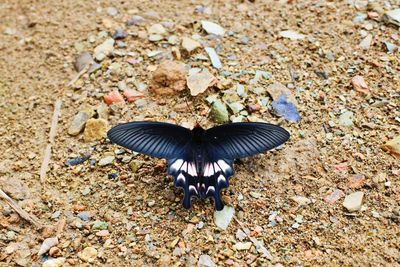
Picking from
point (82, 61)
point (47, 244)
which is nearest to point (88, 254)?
point (47, 244)

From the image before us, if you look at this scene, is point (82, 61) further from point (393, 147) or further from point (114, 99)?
point (393, 147)

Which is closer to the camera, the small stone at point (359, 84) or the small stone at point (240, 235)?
the small stone at point (240, 235)

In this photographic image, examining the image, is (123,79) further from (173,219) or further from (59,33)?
(173,219)

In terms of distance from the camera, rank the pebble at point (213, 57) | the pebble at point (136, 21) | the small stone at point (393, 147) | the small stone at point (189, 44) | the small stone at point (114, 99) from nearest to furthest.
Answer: the small stone at point (393, 147) < the small stone at point (114, 99) < the pebble at point (213, 57) < the small stone at point (189, 44) < the pebble at point (136, 21)

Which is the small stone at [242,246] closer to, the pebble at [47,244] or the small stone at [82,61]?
the pebble at [47,244]

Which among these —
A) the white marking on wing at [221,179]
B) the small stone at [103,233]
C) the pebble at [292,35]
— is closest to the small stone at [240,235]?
the white marking on wing at [221,179]

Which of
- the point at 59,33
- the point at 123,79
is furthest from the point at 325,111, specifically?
the point at 59,33

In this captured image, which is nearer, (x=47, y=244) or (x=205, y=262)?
(x=205, y=262)
